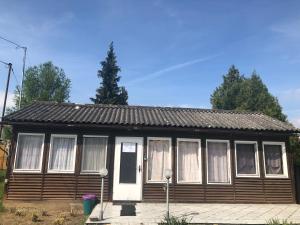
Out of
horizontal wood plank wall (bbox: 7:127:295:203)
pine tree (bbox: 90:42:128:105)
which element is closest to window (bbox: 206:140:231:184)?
horizontal wood plank wall (bbox: 7:127:295:203)

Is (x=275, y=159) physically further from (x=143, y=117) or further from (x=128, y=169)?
(x=128, y=169)

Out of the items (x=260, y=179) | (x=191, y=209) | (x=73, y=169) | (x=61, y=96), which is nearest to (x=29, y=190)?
(x=73, y=169)

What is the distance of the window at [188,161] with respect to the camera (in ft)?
42.6

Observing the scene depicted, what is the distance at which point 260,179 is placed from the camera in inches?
520

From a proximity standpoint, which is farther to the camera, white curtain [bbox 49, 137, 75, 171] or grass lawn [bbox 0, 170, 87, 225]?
white curtain [bbox 49, 137, 75, 171]

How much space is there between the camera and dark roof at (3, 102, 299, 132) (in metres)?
12.6

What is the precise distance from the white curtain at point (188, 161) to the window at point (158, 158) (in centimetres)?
51

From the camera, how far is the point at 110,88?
1697 inches

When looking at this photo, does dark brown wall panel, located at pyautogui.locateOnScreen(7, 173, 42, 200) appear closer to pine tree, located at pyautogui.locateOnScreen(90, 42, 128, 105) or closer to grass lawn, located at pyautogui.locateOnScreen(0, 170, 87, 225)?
grass lawn, located at pyautogui.locateOnScreen(0, 170, 87, 225)

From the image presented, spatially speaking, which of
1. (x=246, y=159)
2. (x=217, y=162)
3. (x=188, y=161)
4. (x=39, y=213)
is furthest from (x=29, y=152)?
(x=246, y=159)

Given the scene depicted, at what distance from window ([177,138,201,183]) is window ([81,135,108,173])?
10.3 ft

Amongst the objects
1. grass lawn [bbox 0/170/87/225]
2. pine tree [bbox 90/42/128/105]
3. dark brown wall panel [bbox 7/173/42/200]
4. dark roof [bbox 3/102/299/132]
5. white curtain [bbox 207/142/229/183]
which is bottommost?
grass lawn [bbox 0/170/87/225]

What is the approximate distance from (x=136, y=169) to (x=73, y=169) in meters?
2.52

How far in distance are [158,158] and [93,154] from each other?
2687 mm
